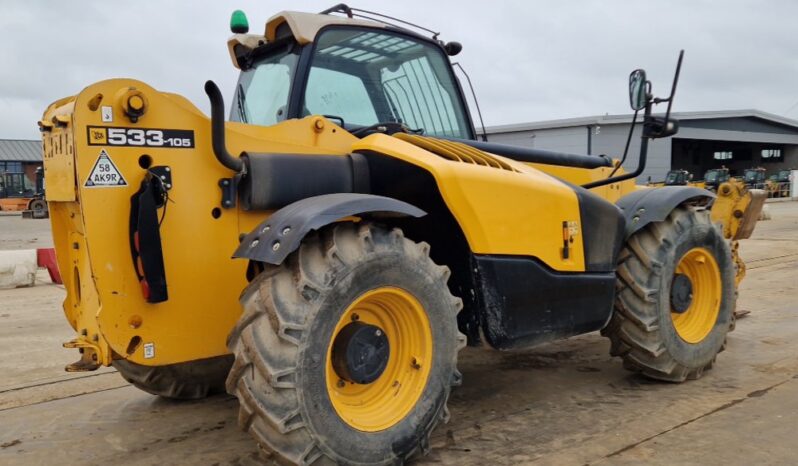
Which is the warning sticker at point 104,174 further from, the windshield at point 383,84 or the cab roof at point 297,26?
the cab roof at point 297,26

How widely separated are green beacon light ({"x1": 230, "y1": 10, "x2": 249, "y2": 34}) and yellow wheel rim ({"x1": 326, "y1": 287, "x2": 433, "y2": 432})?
214 centimetres

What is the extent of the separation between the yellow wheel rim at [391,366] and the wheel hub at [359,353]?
41mm

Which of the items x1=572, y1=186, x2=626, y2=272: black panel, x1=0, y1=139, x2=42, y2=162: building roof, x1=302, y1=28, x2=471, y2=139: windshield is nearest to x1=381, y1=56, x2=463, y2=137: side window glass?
x1=302, y1=28, x2=471, y2=139: windshield

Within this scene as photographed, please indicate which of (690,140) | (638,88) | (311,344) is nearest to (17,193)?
(690,140)

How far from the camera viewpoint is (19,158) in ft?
157

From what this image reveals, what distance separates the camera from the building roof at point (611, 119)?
29619 millimetres

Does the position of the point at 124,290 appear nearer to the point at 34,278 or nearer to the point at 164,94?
the point at 164,94

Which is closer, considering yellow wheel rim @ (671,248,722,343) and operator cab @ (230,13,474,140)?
operator cab @ (230,13,474,140)

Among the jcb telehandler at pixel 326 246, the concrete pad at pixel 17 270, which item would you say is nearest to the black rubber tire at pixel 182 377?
the jcb telehandler at pixel 326 246

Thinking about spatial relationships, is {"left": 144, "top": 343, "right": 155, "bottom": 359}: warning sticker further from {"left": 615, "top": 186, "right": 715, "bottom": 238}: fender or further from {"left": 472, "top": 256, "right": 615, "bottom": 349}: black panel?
{"left": 615, "top": 186, "right": 715, "bottom": 238}: fender

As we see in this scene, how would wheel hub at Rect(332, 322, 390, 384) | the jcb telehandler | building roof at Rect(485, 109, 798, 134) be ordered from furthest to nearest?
1. building roof at Rect(485, 109, 798, 134)
2. wheel hub at Rect(332, 322, 390, 384)
3. the jcb telehandler

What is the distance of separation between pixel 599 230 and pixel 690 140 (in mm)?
43834

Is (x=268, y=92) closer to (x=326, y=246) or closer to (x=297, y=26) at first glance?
(x=297, y=26)

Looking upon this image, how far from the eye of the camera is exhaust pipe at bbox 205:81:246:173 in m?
2.91
